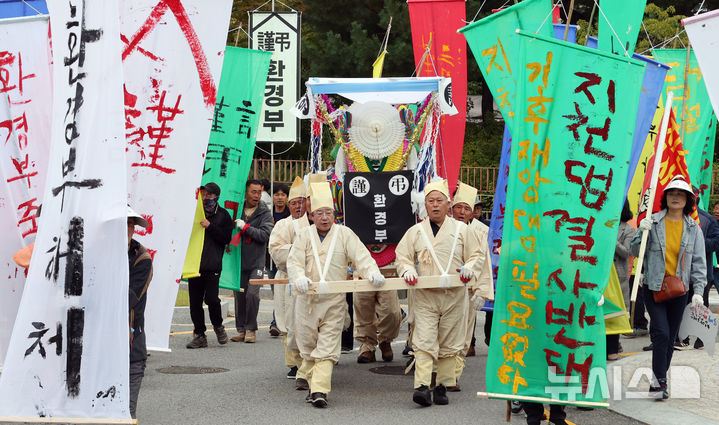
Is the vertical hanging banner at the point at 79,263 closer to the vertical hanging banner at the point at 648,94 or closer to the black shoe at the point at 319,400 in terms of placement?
the black shoe at the point at 319,400

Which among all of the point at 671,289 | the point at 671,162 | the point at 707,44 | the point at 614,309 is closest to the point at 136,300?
the point at 614,309

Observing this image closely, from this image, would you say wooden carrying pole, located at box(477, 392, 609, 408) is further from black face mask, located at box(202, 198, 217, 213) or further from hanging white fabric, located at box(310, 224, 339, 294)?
black face mask, located at box(202, 198, 217, 213)

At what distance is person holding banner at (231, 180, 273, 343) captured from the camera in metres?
11.8

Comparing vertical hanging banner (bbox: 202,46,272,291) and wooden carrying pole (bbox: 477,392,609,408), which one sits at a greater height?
vertical hanging banner (bbox: 202,46,272,291)

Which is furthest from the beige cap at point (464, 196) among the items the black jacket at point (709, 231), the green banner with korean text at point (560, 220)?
the green banner with korean text at point (560, 220)

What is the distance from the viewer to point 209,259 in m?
11.2

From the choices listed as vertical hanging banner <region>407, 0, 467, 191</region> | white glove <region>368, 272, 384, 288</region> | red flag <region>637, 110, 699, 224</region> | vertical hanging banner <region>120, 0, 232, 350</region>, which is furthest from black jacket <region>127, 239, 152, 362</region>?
vertical hanging banner <region>407, 0, 467, 191</region>

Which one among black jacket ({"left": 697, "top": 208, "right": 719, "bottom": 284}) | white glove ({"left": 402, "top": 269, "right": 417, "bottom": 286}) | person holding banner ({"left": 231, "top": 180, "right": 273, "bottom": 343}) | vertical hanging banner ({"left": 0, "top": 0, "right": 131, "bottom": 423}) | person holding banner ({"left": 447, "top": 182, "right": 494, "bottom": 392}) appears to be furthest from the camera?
person holding banner ({"left": 231, "top": 180, "right": 273, "bottom": 343})

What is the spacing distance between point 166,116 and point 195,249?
3.28 metres

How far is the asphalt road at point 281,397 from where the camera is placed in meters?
7.49

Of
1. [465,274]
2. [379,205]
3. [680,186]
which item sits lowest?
[465,274]

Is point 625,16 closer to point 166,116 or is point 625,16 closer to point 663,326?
point 663,326

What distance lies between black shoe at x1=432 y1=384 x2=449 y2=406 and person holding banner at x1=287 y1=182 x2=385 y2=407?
2.91 feet

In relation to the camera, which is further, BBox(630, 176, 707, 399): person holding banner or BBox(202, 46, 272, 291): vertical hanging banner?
BBox(202, 46, 272, 291): vertical hanging banner
